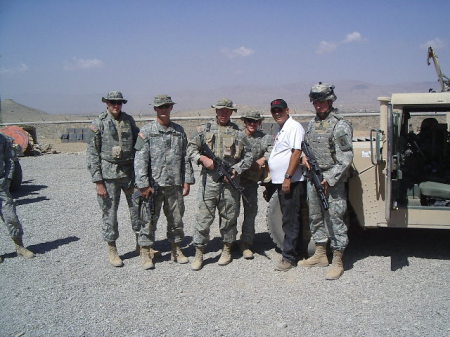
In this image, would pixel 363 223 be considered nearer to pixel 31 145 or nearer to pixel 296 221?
pixel 296 221

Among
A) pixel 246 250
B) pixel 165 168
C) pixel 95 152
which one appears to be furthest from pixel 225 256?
pixel 95 152

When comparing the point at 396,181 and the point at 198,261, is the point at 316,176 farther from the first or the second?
the point at 198,261

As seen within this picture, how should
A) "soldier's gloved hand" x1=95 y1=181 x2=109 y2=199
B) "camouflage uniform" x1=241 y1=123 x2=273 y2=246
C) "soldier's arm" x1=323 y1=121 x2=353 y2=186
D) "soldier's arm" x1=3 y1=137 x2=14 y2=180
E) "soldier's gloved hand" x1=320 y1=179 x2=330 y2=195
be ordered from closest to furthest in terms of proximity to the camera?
"soldier's arm" x1=323 y1=121 x2=353 y2=186 → "soldier's gloved hand" x1=320 y1=179 x2=330 y2=195 → "soldier's gloved hand" x1=95 y1=181 x2=109 y2=199 → "camouflage uniform" x1=241 y1=123 x2=273 y2=246 → "soldier's arm" x1=3 y1=137 x2=14 y2=180


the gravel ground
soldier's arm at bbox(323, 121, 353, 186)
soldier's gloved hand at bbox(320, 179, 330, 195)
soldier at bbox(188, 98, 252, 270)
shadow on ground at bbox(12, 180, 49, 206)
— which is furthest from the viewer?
shadow on ground at bbox(12, 180, 49, 206)

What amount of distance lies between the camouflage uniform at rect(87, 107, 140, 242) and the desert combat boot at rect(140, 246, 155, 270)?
0.41 m

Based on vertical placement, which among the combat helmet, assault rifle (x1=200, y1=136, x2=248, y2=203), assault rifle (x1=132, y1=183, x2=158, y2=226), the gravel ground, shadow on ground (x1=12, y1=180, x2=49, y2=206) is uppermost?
the combat helmet

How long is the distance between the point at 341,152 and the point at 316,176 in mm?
358

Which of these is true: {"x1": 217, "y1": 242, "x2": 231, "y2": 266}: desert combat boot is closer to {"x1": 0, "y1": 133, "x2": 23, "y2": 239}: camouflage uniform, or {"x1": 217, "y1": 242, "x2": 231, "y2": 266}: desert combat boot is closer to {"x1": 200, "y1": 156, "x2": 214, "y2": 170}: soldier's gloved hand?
{"x1": 200, "y1": 156, "x2": 214, "y2": 170}: soldier's gloved hand

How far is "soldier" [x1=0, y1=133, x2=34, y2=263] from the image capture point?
5289 mm

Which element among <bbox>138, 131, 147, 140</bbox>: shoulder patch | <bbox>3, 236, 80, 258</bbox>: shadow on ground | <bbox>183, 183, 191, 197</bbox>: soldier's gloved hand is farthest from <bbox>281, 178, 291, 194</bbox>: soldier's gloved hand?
<bbox>3, 236, 80, 258</bbox>: shadow on ground

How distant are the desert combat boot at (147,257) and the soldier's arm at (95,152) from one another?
3.15 ft

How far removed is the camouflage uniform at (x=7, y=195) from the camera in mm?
5285

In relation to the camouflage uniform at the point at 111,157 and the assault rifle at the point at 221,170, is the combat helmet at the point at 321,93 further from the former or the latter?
the camouflage uniform at the point at 111,157

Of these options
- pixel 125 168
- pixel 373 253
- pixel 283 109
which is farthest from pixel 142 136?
pixel 373 253
